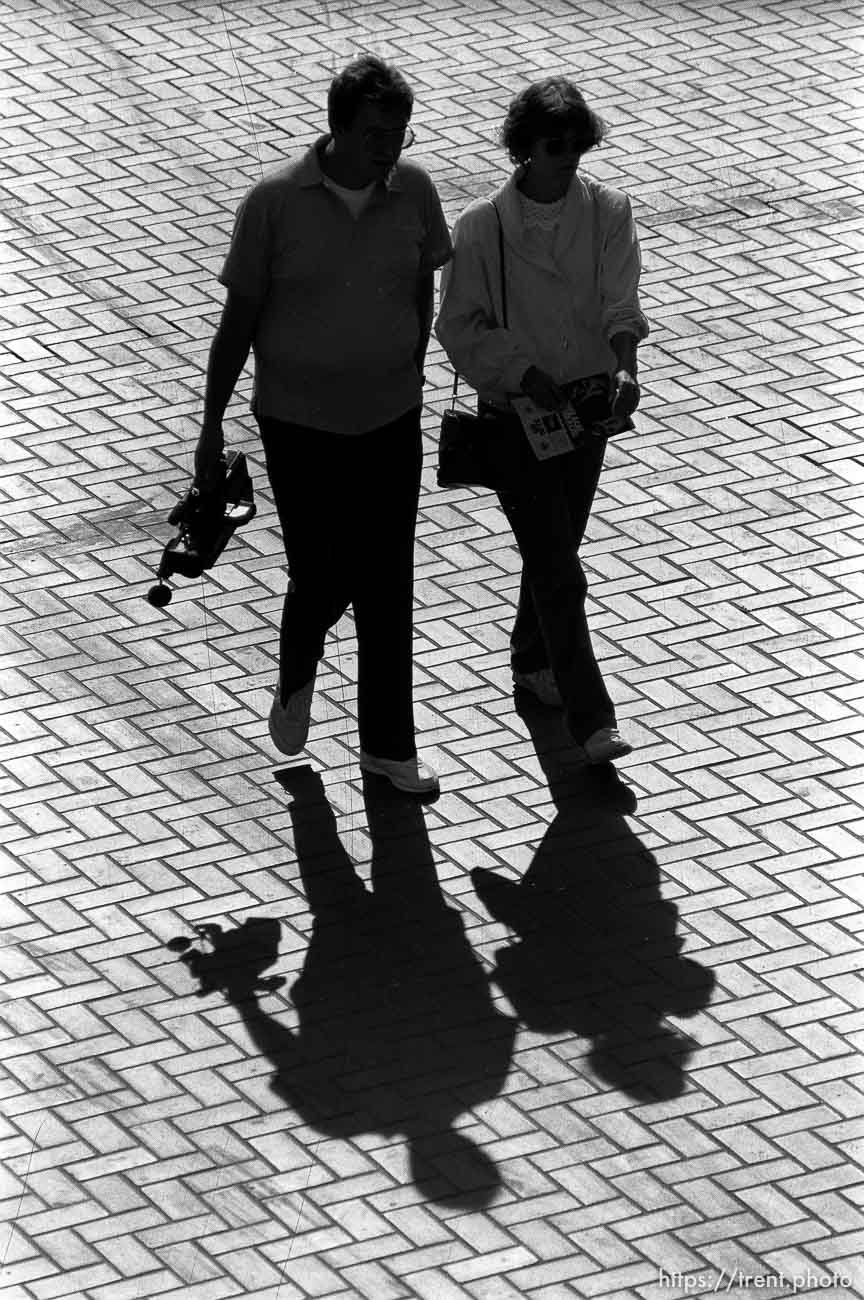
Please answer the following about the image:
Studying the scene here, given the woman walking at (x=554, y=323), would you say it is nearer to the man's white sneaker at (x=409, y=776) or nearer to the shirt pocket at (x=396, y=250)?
the shirt pocket at (x=396, y=250)

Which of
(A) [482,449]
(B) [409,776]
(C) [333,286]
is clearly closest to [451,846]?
(B) [409,776]

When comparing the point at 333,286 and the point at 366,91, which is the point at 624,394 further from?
the point at 366,91

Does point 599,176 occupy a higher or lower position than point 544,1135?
higher

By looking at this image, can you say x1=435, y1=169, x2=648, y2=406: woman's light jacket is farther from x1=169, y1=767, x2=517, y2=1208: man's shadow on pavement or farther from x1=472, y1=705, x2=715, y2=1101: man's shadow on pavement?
x1=169, y1=767, x2=517, y2=1208: man's shadow on pavement

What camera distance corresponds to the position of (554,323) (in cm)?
671

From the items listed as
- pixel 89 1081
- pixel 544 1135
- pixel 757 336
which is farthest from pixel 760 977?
pixel 757 336

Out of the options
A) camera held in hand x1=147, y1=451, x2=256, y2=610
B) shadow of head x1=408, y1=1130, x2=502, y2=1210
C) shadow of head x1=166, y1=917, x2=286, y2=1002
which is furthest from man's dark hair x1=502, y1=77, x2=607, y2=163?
shadow of head x1=408, y1=1130, x2=502, y2=1210

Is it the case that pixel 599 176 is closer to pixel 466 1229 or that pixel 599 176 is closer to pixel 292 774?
pixel 292 774

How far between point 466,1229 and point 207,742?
2.13 m

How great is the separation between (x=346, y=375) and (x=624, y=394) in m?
0.76

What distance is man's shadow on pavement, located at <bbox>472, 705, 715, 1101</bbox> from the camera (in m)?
5.98

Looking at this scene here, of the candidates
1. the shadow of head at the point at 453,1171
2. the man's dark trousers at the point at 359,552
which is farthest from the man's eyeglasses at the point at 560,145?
the shadow of head at the point at 453,1171

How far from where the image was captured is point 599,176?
10.2 m

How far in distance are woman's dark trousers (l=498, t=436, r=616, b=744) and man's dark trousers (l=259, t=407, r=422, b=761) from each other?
1.06 ft
